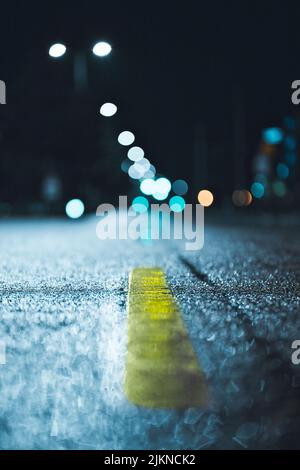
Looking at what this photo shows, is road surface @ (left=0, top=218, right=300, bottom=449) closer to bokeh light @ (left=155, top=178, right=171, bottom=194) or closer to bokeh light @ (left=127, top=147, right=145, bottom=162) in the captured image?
bokeh light @ (left=127, top=147, right=145, bottom=162)

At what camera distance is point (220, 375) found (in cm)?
480

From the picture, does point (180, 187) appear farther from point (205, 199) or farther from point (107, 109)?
point (107, 109)

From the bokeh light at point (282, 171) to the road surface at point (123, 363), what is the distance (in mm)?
106128

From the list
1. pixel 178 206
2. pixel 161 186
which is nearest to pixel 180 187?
pixel 161 186

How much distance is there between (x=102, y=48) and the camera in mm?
19234

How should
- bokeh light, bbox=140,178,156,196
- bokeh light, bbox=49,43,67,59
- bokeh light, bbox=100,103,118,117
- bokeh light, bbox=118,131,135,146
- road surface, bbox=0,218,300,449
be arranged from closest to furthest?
1. road surface, bbox=0,218,300,449
2. bokeh light, bbox=49,43,67,59
3. bokeh light, bbox=100,103,118,117
4. bokeh light, bbox=118,131,135,146
5. bokeh light, bbox=140,178,156,196

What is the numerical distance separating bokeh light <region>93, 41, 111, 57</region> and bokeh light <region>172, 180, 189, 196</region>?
14537 centimetres

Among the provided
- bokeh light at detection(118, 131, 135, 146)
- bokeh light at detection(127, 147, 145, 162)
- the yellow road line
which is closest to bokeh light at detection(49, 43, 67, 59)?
the yellow road line

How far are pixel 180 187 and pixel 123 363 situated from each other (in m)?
165

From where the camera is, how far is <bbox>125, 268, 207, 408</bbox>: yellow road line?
14.2ft

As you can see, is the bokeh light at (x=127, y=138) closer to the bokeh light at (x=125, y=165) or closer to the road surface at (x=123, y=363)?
the bokeh light at (x=125, y=165)

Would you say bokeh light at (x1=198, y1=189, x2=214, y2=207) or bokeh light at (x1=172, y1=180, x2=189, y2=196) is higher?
bokeh light at (x1=172, y1=180, x2=189, y2=196)

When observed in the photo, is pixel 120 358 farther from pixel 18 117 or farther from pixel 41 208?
pixel 18 117

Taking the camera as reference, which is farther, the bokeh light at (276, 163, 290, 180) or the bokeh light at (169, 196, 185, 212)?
the bokeh light at (276, 163, 290, 180)
